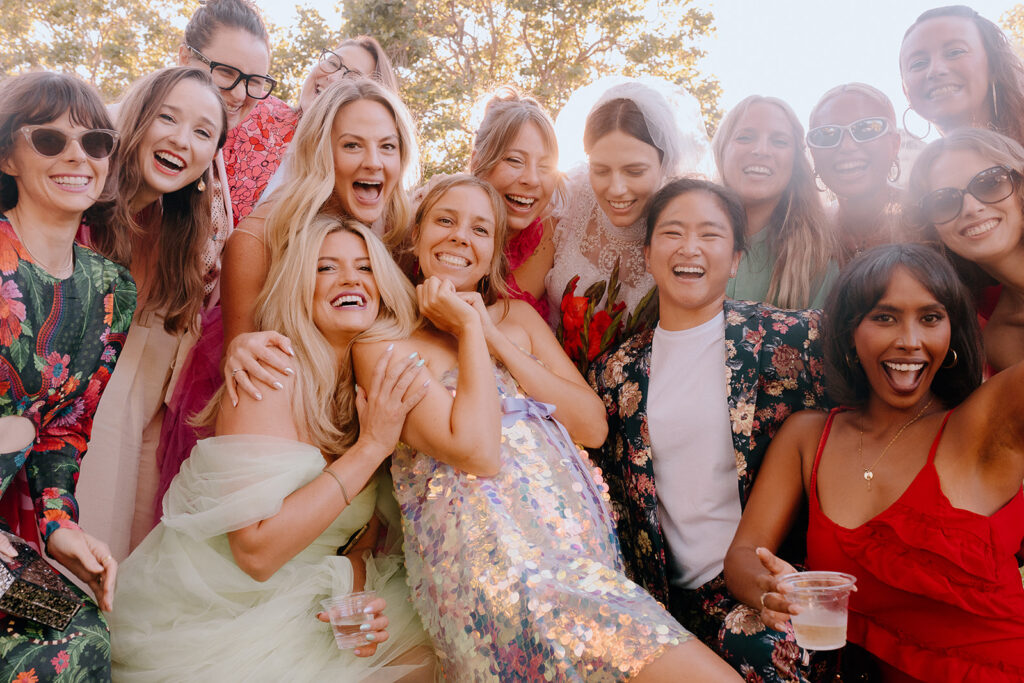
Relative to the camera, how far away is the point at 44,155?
277 centimetres

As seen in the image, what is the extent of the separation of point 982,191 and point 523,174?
2172mm

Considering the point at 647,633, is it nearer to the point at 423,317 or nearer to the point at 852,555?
the point at 852,555

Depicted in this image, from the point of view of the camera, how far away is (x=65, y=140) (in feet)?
9.20

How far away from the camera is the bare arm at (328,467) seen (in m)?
2.85

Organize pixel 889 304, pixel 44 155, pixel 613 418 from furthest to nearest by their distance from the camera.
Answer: pixel 613 418
pixel 889 304
pixel 44 155

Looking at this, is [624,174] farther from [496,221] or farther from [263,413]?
[263,413]

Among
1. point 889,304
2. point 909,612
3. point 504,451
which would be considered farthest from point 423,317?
point 909,612

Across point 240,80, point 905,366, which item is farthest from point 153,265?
point 905,366

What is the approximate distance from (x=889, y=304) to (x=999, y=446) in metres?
0.64

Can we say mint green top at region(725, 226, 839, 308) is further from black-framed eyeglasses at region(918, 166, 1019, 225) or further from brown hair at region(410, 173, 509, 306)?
brown hair at region(410, 173, 509, 306)

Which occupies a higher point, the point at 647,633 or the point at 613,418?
the point at 613,418

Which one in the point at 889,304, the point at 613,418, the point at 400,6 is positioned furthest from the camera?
the point at 400,6

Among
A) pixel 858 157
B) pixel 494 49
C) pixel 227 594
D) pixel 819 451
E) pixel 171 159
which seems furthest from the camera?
pixel 494 49

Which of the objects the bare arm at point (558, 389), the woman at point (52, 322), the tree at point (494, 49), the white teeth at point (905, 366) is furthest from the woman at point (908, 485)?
the tree at point (494, 49)
